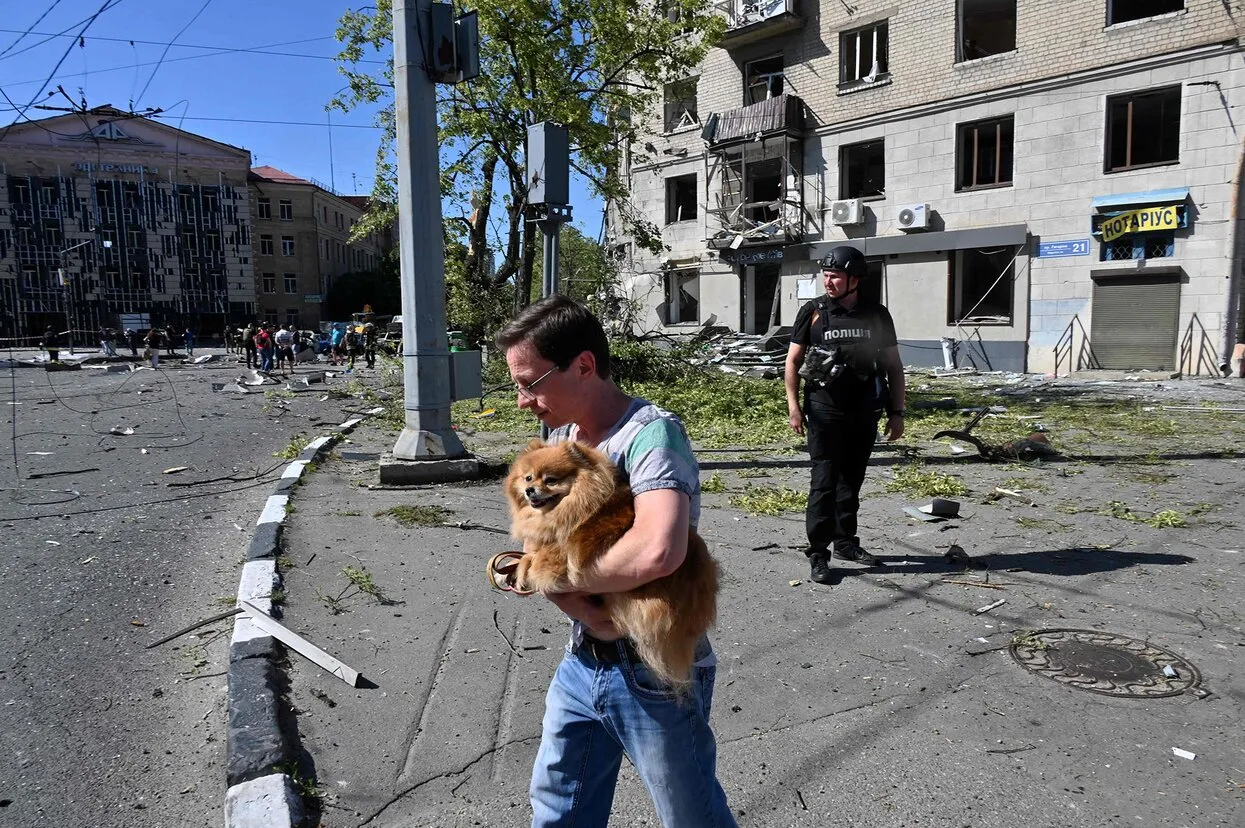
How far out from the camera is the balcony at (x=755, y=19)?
2559cm

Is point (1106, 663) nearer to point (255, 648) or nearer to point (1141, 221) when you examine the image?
point (255, 648)

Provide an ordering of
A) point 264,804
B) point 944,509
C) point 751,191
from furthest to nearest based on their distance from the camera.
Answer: point 751,191
point 944,509
point 264,804

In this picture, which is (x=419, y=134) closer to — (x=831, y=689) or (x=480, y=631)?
(x=480, y=631)

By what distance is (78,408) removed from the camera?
15.7m

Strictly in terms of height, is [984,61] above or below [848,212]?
above

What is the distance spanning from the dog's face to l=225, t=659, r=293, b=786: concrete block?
2.00m

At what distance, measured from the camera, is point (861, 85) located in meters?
24.9

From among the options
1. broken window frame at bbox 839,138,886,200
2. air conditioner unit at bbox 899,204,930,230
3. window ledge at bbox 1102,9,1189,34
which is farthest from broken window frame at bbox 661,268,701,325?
window ledge at bbox 1102,9,1189,34

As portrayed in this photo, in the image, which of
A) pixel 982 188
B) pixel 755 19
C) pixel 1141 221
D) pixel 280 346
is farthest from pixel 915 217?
pixel 280 346

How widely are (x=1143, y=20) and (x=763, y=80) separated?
466 inches

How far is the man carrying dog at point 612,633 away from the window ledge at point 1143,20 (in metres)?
23.5

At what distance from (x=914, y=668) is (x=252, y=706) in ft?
10.1

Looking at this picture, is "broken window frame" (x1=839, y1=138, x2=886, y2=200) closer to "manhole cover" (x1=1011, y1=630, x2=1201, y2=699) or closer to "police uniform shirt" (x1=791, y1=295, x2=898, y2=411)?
"police uniform shirt" (x1=791, y1=295, x2=898, y2=411)

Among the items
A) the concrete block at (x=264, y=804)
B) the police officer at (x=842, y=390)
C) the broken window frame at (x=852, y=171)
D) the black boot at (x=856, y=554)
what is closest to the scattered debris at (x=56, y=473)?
the concrete block at (x=264, y=804)
